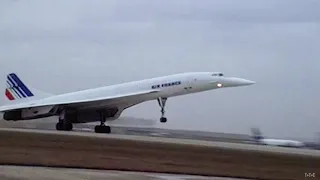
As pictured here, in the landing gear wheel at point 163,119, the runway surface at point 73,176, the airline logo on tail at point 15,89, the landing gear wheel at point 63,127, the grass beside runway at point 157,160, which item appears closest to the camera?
the runway surface at point 73,176

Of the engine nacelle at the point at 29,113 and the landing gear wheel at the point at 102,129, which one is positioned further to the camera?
the engine nacelle at the point at 29,113

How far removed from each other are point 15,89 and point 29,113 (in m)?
3.18

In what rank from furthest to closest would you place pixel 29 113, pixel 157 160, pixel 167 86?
pixel 29 113 < pixel 167 86 < pixel 157 160

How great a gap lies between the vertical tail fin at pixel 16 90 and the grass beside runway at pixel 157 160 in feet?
73.1

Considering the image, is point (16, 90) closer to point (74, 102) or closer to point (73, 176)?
point (74, 102)

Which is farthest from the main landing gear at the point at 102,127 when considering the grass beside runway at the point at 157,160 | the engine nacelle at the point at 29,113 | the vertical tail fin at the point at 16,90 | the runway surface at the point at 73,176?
the runway surface at the point at 73,176

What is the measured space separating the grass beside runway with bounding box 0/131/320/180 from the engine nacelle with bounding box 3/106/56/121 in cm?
1911

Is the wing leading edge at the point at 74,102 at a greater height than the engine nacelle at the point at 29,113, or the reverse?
the wing leading edge at the point at 74,102

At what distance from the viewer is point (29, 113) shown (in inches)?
1431

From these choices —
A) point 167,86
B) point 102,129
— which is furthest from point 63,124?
point 167,86

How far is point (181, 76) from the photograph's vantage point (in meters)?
33.6

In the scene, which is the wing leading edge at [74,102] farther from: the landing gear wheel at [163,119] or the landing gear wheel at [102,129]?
the landing gear wheel at [163,119]

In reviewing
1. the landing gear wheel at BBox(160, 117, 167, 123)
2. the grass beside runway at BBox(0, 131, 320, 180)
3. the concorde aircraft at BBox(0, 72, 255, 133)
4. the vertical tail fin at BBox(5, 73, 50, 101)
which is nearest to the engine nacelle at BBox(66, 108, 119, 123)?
the concorde aircraft at BBox(0, 72, 255, 133)

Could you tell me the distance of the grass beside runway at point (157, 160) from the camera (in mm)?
11977
